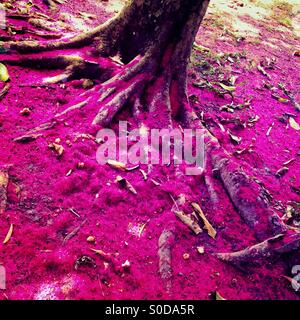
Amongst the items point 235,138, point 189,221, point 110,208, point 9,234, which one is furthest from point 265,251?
point 9,234

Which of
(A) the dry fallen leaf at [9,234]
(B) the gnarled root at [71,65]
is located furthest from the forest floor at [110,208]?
(B) the gnarled root at [71,65]

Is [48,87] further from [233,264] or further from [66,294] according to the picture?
[233,264]

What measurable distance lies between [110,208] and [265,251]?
1.52 m

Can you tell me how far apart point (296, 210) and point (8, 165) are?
10.7 ft

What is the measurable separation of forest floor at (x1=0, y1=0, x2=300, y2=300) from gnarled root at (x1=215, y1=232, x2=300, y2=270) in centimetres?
8

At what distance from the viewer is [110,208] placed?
3109mm

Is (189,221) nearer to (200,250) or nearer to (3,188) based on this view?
(200,250)

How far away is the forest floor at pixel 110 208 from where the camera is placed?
2529 mm

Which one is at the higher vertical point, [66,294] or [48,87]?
[48,87]

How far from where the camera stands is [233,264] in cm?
290

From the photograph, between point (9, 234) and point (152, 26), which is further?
point (152, 26)

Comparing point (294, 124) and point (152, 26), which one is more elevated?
point (152, 26)
